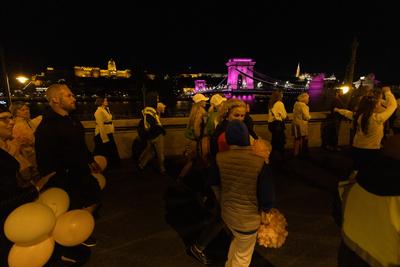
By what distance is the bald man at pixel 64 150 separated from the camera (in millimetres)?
2758

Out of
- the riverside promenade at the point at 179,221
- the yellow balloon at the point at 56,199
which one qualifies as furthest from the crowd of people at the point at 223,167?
the riverside promenade at the point at 179,221

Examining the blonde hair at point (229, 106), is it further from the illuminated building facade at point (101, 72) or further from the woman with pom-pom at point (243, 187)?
the illuminated building facade at point (101, 72)

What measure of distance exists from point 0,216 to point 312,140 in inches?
285

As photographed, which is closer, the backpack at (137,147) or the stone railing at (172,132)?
the stone railing at (172,132)

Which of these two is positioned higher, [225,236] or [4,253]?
[4,253]

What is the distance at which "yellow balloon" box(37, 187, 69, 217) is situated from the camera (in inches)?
103

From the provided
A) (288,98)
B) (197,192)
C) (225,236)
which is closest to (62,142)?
(225,236)

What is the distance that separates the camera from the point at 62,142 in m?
2.79

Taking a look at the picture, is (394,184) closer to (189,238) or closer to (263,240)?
(263,240)

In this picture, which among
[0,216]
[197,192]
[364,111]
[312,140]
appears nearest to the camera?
[0,216]

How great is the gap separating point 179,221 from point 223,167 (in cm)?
192

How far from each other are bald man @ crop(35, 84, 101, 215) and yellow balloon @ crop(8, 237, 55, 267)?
0.62 m

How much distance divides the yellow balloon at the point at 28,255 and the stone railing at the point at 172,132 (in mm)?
4239

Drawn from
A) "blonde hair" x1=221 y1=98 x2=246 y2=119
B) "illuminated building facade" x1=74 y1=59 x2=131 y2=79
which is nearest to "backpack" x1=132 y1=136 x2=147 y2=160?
"blonde hair" x1=221 y1=98 x2=246 y2=119
